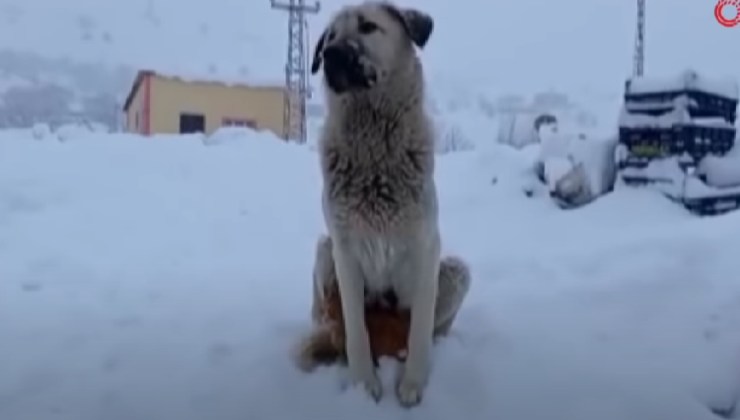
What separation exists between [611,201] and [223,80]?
3573 millimetres

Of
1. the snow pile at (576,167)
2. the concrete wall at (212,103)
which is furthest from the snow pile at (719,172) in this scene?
the concrete wall at (212,103)

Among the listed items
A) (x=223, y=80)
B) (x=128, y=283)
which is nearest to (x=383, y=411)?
(x=128, y=283)

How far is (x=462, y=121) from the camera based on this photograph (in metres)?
3.36

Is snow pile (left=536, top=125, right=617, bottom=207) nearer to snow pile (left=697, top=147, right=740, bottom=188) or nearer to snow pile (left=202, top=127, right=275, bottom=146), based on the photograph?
snow pile (left=697, top=147, right=740, bottom=188)

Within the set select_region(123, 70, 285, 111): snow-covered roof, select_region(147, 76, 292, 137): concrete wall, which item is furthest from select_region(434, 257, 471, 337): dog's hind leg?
select_region(147, 76, 292, 137): concrete wall

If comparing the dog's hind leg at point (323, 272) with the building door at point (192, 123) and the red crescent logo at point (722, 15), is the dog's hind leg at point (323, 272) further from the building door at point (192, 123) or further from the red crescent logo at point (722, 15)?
the building door at point (192, 123)

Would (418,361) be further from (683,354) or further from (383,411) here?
(683,354)

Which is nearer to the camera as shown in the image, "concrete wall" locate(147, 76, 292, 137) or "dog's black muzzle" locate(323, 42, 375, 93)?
"dog's black muzzle" locate(323, 42, 375, 93)

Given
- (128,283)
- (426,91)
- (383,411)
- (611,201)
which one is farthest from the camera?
(611,201)

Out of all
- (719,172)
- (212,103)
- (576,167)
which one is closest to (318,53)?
(576,167)

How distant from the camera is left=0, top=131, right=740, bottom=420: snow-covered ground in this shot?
1574 mm

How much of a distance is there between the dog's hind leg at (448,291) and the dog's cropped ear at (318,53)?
50 centimetres

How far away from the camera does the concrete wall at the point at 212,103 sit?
6504 mm

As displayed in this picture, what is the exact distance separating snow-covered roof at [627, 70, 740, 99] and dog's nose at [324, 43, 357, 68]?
2900 millimetres
